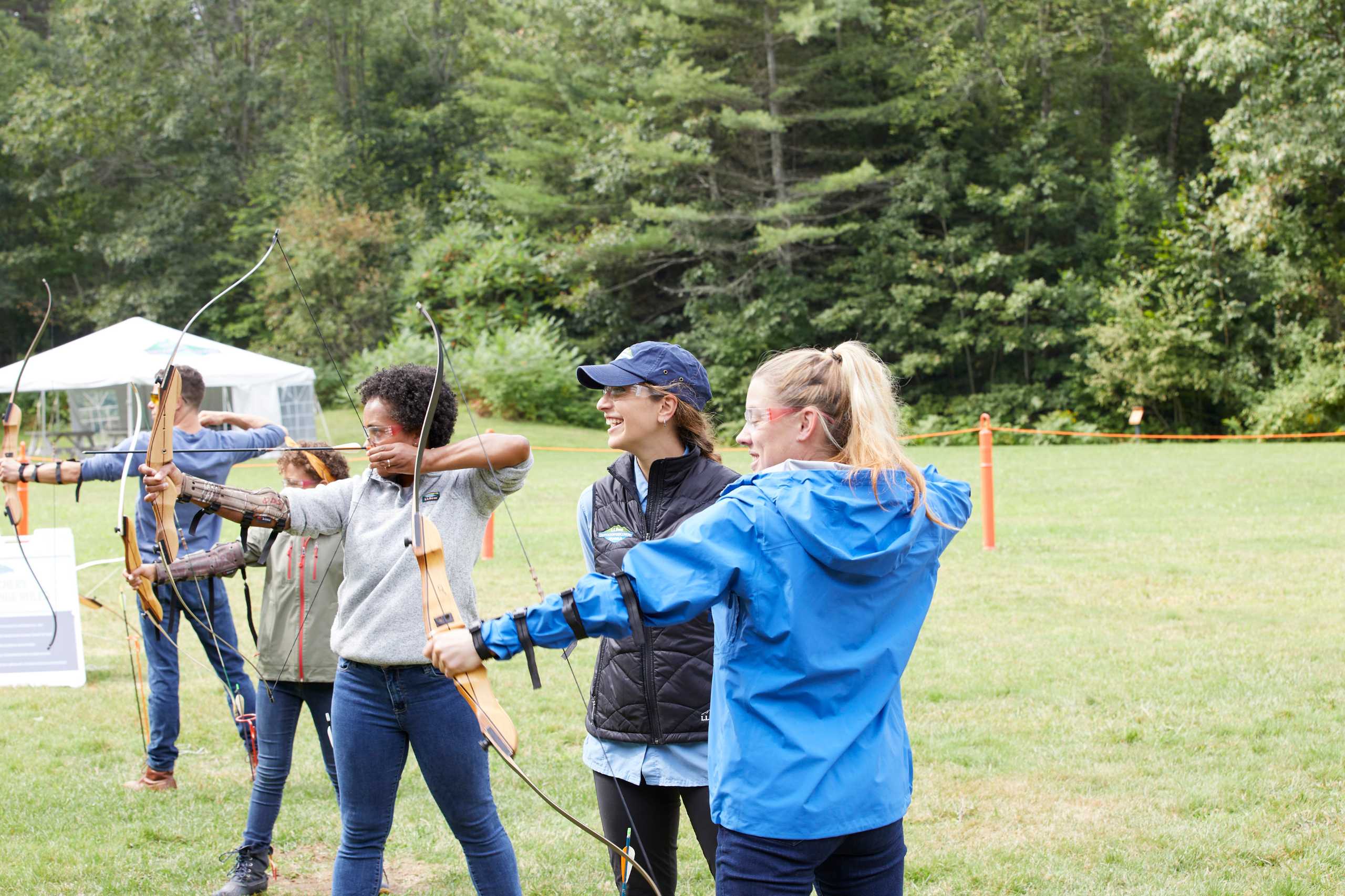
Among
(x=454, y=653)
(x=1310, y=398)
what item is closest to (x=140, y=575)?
(x=454, y=653)

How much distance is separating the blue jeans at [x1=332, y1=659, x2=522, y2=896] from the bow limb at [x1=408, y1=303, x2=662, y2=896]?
209mm

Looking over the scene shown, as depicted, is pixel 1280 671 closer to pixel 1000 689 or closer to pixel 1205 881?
pixel 1000 689

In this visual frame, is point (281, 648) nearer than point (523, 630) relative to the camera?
No

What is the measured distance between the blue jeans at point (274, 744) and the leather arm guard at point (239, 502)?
44.1 inches

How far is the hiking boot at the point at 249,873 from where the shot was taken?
11.9ft

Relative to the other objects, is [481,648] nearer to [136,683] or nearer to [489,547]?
[136,683]

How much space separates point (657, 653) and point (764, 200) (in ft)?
86.9

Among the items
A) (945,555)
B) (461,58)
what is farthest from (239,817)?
(461,58)

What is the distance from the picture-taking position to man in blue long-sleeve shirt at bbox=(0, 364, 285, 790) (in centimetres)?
459

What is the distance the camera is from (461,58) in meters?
38.4

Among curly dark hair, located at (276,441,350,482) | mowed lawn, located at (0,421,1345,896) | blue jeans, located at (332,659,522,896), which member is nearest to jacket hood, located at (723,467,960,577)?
blue jeans, located at (332,659,522,896)

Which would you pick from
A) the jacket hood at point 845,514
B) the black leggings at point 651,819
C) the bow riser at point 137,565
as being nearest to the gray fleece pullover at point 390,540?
the black leggings at point 651,819

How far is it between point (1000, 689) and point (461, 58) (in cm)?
3632

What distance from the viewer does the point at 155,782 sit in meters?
4.73
